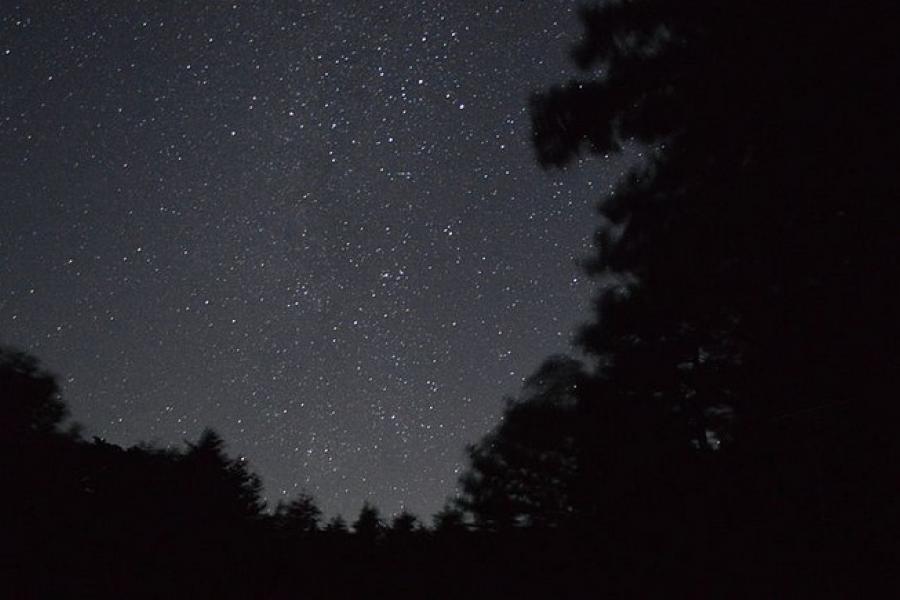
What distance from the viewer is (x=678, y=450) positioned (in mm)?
9125

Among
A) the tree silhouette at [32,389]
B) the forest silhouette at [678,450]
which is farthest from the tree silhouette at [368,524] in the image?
the tree silhouette at [32,389]

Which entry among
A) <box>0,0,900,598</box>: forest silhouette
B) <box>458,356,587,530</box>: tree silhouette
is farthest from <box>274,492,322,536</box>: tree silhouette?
<box>458,356,587,530</box>: tree silhouette

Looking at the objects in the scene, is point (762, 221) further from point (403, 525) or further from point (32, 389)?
point (32, 389)

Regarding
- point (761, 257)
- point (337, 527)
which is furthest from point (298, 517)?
point (761, 257)

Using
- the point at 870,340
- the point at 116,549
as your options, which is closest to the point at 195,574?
the point at 116,549

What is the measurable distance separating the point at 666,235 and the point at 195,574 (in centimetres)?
512

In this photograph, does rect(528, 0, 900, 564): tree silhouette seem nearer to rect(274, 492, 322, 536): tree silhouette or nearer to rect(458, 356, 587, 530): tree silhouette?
rect(274, 492, 322, 536): tree silhouette

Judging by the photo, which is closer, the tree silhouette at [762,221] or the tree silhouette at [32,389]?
the tree silhouette at [762,221]

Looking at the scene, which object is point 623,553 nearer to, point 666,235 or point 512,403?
point 666,235

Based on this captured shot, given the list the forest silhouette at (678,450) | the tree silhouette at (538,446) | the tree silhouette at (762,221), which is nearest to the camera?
the forest silhouette at (678,450)

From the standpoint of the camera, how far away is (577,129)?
771cm

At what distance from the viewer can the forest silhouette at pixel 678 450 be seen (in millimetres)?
4500

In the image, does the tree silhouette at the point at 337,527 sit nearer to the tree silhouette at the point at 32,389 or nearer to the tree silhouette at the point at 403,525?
the tree silhouette at the point at 403,525

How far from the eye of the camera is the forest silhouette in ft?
14.8
